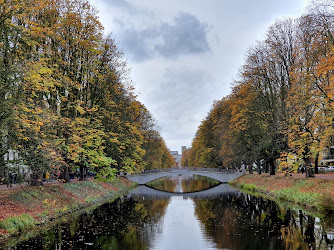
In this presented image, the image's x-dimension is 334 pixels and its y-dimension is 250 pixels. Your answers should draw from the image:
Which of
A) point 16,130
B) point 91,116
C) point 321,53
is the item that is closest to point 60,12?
point 91,116

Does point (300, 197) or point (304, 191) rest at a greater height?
point (304, 191)

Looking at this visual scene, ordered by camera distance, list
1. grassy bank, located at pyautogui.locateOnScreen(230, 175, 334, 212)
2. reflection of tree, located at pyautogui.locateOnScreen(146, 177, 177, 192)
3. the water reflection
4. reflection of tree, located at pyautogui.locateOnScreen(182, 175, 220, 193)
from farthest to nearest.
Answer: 1. reflection of tree, located at pyautogui.locateOnScreen(146, 177, 177, 192)
2. reflection of tree, located at pyautogui.locateOnScreen(182, 175, 220, 193)
3. the water reflection
4. grassy bank, located at pyautogui.locateOnScreen(230, 175, 334, 212)

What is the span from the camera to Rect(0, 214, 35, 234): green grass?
15.6 m

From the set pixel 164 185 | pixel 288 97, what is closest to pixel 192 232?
pixel 288 97

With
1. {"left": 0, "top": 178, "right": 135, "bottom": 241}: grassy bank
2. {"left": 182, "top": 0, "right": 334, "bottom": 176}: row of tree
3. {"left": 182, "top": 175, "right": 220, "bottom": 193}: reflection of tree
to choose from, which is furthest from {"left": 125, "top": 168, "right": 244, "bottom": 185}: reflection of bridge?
{"left": 0, "top": 178, "right": 135, "bottom": 241}: grassy bank

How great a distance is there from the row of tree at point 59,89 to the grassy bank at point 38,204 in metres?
2.49

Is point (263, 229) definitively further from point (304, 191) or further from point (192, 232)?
point (304, 191)

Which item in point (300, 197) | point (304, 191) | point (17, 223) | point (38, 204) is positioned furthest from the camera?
point (304, 191)

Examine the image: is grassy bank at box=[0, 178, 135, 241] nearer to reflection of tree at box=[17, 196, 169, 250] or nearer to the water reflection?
reflection of tree at box=[17, 196, 169, 250]

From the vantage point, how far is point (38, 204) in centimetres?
2077

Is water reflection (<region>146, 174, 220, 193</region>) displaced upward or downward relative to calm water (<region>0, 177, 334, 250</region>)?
downward

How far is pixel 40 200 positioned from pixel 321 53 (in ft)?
77.7

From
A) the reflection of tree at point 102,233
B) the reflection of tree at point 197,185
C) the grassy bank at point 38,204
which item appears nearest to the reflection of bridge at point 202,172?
the reflection of tree at point 197,185

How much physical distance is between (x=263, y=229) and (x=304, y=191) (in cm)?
1122
